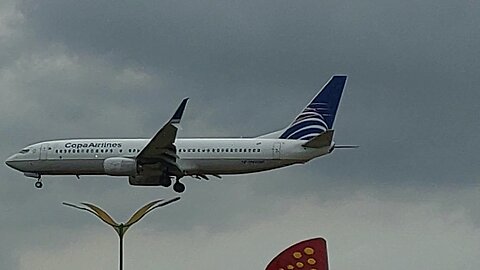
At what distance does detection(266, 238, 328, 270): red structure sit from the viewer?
13.8 meters

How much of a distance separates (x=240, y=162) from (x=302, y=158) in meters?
4.05

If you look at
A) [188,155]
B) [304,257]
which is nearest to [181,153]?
[188,155]

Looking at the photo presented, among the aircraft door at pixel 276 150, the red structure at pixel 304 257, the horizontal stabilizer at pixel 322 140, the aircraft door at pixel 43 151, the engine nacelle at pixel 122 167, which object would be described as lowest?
the red structure at pixel 304 257

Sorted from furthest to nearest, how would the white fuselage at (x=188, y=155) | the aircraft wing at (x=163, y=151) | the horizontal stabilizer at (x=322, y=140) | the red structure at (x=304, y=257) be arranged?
the aircraft wing at (x=163, y=151)
the white fuselage at (x=188, y=155)
the horizontal stabilizer at (x=322, y=140)
the red structure at (x=304, y=257)

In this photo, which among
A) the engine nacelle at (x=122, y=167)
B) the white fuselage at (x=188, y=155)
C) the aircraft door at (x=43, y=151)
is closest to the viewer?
the white fuselage at (x=188, y=155)

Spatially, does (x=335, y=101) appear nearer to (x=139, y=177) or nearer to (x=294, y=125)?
(x=294, y=125)

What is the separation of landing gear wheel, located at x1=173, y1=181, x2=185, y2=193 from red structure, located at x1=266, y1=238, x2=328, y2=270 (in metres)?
63.7

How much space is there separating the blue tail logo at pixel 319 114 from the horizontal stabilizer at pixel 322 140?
4223 mm

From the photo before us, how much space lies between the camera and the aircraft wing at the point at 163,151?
74.2 meters

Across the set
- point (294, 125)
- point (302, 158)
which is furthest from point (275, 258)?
point (294, 125)

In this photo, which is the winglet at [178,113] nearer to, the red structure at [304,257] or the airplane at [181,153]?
the airplane at [181,153]

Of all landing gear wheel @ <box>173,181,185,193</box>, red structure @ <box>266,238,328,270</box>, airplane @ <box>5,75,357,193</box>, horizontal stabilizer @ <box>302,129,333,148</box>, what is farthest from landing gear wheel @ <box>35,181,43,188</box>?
red structure @ <box>266,238,328,270</box>

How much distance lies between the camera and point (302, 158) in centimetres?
7206

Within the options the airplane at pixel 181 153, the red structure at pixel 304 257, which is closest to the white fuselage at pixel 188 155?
the airplane at pixel 181 153
